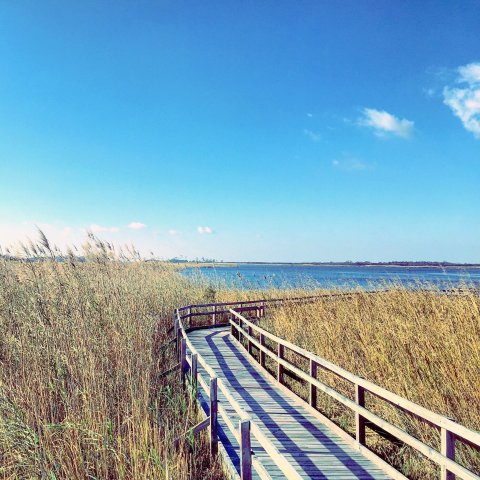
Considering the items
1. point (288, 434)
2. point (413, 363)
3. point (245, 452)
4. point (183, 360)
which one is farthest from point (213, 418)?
point (413, 363)

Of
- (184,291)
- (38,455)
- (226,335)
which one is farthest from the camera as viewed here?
(184,291)

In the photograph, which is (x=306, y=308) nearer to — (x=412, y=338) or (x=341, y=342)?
(x=341, y=342)

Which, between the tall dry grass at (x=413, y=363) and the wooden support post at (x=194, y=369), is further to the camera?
the wooden support post at (x=194, y=369)

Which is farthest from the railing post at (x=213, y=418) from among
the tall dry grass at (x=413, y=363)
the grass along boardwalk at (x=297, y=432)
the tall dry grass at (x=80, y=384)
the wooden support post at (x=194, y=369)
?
the tall dry grass at (x=413, y=363)

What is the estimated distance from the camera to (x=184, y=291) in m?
18.5

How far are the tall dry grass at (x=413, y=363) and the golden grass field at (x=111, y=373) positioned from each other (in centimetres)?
3

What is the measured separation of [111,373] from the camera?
5527 mm

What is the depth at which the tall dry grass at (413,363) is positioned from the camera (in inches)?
224

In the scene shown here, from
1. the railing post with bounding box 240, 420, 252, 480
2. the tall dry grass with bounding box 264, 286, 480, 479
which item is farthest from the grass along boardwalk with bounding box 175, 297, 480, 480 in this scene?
the tall dry grass with bounding box 264, 286, 480, 479

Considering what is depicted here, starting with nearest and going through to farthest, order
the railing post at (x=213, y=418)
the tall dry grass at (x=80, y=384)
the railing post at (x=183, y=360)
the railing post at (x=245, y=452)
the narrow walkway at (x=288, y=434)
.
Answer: the railing post at (x=245, y=452) < the tall dry grass at (x=80, y=384) < the narrow walkway at (x=288, y=434) < the railing post at (x=213, y=418) < the railing post at (x=183, y=360)

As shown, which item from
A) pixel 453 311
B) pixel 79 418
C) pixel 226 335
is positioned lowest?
pixel 226 335

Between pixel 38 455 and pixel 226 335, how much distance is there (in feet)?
35.8

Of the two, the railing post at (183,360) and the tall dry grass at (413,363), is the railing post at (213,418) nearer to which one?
the tall dry grass at (413,363)

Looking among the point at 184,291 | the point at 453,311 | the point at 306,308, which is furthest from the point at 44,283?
the point at 184,291
